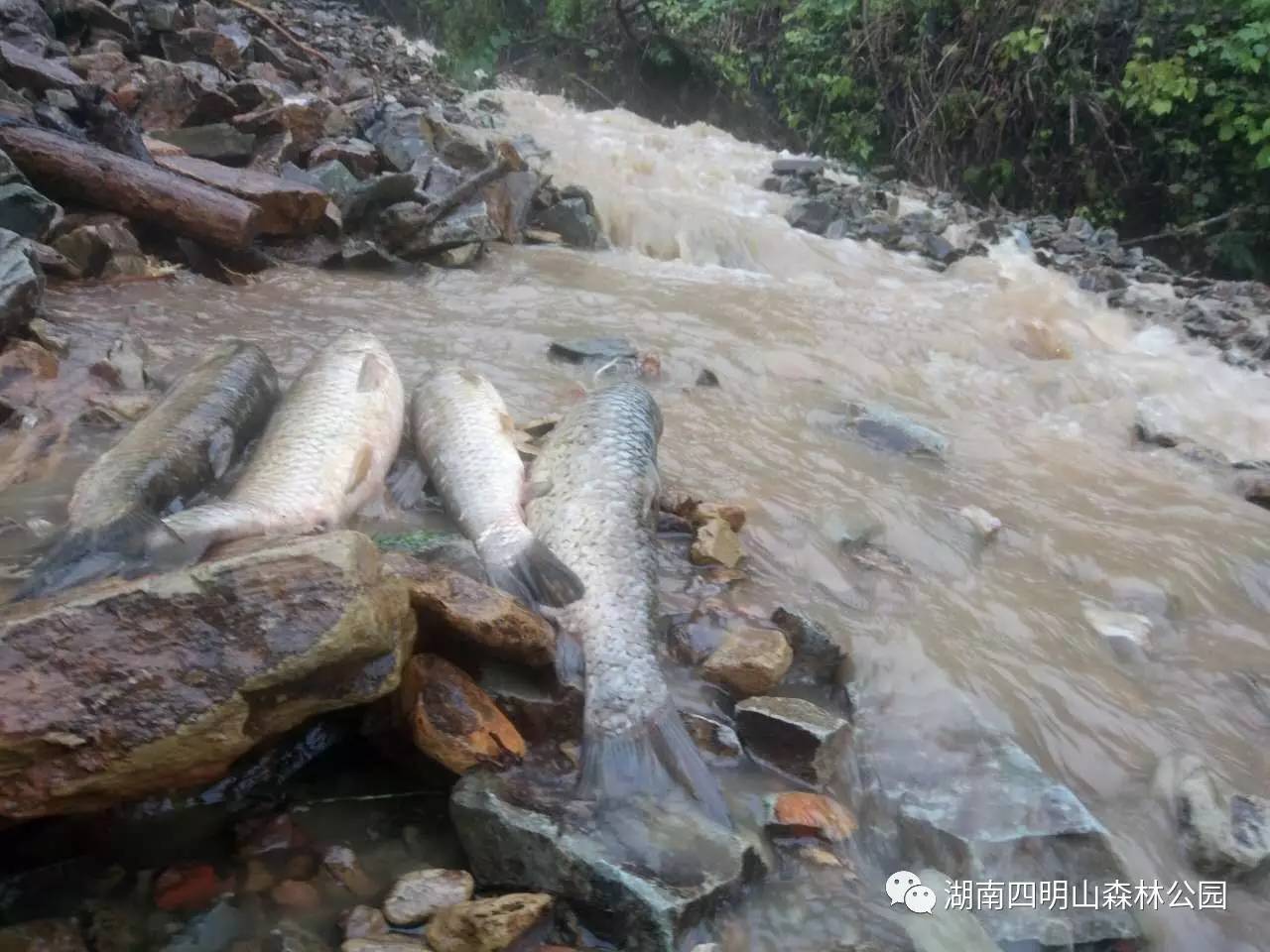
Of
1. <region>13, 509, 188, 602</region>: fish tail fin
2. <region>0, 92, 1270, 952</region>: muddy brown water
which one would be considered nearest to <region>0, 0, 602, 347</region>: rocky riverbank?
<region>0, 92, 1270, 952</region>: muddy brown water

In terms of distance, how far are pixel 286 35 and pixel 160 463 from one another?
972 centimetres

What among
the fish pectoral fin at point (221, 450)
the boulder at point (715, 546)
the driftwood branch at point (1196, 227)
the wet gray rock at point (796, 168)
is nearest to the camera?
the fish pectoral fin at point (221, 450)

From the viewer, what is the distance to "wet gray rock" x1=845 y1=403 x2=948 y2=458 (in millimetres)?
5297

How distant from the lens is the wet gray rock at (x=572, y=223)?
868 centimetres

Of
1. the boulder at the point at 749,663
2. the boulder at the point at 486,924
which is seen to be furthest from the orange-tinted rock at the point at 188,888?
the boulder at the point at 749,663

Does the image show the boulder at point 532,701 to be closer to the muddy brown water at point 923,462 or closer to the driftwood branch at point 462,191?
the muddy brown water at point 923,462

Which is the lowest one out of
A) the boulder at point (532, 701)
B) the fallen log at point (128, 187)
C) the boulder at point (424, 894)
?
the boulder at point (424, 894)

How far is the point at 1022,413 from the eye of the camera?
637cm

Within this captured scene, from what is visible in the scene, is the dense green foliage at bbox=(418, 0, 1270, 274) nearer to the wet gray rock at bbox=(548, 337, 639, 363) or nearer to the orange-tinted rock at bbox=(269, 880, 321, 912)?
the wet gray rock at bbox=(548, 337, 639, 363)

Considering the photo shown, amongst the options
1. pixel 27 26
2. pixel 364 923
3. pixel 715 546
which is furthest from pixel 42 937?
pixel 27 26

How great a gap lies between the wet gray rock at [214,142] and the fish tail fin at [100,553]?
17.9 feet

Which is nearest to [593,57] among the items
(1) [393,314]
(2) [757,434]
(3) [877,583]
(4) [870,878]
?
(1) [393,314]

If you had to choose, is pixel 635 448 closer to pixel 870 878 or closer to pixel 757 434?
pixel 757 434

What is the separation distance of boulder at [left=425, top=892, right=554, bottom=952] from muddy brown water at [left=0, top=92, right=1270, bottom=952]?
51 cm
